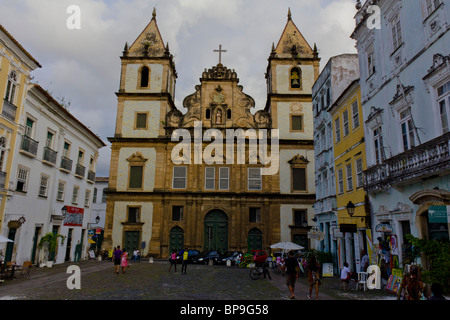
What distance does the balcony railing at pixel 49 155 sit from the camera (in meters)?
23.2

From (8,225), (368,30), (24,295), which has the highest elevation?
(368,30)

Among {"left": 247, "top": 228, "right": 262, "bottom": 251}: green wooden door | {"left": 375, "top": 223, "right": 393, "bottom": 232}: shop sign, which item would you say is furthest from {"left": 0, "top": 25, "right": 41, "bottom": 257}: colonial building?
{"left": 247, "top": 228, "right": 262, "bottom": 251}: green wooden door

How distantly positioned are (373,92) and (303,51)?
24.8 metres

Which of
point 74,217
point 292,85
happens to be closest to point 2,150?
point 74,217

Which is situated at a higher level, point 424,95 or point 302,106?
point 302,106

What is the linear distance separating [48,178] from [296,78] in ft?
87.7

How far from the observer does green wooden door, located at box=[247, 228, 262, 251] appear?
109 feet

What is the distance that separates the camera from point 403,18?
13312 millimetres

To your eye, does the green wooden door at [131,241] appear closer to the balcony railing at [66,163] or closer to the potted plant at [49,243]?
the balcony railing at [66,163]

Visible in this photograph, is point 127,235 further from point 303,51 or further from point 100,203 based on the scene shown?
point 303,51

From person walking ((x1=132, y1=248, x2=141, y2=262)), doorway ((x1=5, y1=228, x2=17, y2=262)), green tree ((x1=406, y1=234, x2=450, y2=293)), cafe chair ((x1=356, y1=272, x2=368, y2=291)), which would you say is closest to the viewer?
green tree ((x1=406, y1=234, x2=450, y2=293))

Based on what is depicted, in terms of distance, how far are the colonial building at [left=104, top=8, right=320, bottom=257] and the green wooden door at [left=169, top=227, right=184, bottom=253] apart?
98mm

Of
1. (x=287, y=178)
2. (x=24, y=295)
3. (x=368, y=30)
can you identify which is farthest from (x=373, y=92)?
(x=287, y=178)

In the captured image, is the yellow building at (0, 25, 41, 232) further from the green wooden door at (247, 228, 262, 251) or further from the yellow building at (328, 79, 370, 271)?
the green wooden door at (247, 228, 262, 251)
